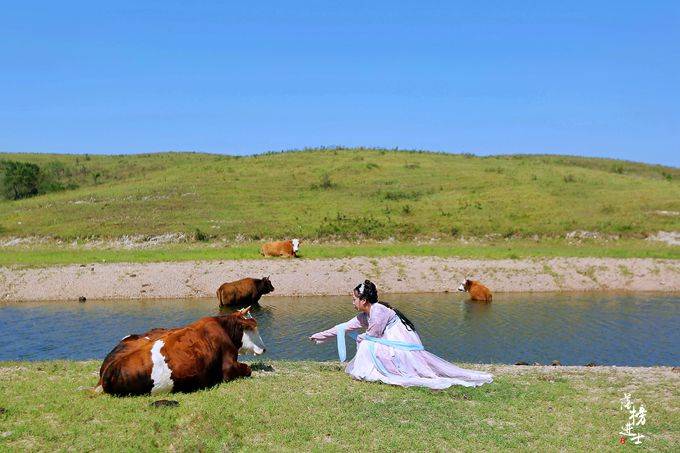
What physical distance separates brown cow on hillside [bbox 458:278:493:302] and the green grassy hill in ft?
46.1

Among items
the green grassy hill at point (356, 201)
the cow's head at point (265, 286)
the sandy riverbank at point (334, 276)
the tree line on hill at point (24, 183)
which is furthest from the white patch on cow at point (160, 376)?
the tree line on hill at point (24, 183)

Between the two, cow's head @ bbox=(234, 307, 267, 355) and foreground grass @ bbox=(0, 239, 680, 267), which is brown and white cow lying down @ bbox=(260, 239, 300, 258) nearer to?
foreground grass @ bbox=(0, 239, 680, 267)

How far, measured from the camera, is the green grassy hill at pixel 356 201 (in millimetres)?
44594

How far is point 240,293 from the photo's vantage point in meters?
27.9

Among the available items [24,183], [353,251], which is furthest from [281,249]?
[24,183]

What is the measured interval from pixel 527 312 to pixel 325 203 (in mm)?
28835

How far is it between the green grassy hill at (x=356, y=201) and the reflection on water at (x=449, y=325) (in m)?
14.7

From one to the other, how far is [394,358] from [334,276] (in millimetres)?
20612

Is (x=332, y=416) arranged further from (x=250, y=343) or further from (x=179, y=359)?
(x=250, y=343)

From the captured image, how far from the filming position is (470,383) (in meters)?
11.8

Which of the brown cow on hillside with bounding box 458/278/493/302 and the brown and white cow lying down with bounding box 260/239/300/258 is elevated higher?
the brown and white cow lying down with bounding box 260/239/300/258

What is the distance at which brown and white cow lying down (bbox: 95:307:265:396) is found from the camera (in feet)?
34.8

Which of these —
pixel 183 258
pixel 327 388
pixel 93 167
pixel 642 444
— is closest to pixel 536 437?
pixel 642 444

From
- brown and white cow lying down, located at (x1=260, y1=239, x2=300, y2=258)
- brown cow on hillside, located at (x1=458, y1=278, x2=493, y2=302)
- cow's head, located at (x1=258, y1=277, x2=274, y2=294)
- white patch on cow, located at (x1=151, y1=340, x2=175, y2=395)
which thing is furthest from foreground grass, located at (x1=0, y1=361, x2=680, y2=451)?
brown and white cow lying down, located at (x1=260, y1=239, x2=300, y2=258)
